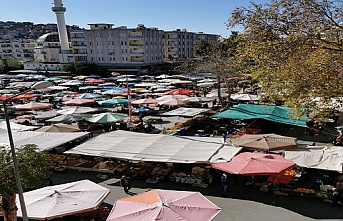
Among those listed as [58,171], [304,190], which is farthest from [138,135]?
[304,190]

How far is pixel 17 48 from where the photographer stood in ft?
392

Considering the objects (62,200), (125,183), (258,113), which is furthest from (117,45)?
(62,200)

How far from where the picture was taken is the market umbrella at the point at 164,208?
858cm

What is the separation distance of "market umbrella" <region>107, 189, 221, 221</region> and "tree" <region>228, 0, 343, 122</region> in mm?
5864

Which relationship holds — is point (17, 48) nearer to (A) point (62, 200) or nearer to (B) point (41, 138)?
(B) point (41, 138)

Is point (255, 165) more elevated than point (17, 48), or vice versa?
point (17, 48)

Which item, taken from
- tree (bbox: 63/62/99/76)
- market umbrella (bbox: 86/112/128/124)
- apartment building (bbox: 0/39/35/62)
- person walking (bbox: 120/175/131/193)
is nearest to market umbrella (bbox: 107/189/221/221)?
person walking (bbox: 120/175/131/193)

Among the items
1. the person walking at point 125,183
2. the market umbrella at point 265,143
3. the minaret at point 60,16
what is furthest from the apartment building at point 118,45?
the person walking at point 125,183

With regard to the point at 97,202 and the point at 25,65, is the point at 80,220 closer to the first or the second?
the point at 97,202

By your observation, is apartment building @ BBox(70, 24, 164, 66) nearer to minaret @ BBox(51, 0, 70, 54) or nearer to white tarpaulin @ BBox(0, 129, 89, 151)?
minaret @ BBox(51, 0, 70, 54)

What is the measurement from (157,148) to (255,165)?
4.91m

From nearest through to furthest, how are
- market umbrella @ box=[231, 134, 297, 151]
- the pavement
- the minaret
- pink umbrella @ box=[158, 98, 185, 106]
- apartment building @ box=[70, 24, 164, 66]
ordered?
the pavement → market umbrella @ box=[231, 134, 297, 151] → pink umbrella @ box=[158, 98, 185, 106] → apartment building @ box=[70, 24, 164, 66] → the minaret

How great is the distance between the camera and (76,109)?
24609 mm

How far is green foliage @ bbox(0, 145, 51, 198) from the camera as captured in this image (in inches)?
325
